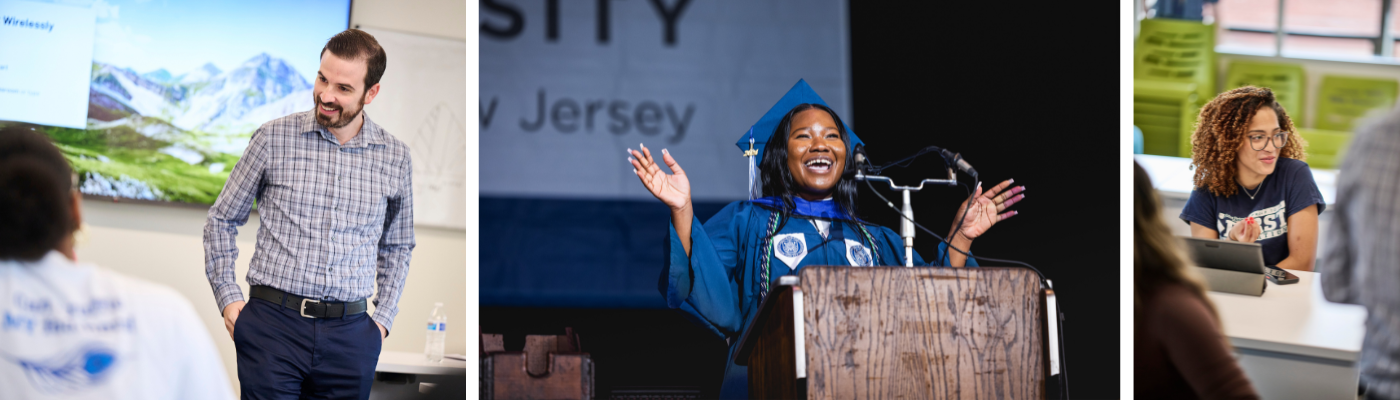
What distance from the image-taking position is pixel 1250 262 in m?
3.38

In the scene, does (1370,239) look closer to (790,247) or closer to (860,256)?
(860,256)

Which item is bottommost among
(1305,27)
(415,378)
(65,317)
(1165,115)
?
(415,378)

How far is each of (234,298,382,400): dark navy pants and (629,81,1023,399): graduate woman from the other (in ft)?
3.62

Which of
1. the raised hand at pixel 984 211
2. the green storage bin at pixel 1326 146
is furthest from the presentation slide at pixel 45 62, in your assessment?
the green storage bin at pixel 1326 146

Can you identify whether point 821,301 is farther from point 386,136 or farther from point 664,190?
point 386,136

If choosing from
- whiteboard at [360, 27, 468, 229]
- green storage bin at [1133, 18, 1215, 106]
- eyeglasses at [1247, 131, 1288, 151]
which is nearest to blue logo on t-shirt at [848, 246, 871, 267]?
green storage bin at [1133, 18, 1215, 106]

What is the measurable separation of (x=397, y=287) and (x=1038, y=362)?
2.06 m

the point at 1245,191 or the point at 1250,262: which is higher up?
the point at 1245,191

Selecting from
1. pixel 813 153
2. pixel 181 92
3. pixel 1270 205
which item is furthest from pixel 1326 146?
pixel 181 92

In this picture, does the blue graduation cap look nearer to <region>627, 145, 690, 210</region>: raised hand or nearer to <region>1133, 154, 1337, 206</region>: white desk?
<region>627, 145, 690, 210</region>: raised hand

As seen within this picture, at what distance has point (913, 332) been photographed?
98.0 inches

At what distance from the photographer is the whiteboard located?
3.19 meters

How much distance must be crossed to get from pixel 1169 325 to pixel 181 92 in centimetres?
363

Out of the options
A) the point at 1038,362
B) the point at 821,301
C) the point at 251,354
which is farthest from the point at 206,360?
the point at 1038,362
